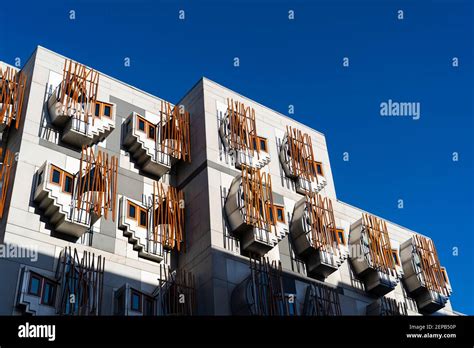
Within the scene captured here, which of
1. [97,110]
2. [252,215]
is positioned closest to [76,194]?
[97,110]

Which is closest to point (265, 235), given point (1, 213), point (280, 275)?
point (280, 275)

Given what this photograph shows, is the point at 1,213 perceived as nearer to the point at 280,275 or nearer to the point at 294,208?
the point at 280,275

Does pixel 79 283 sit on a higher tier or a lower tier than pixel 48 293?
higher

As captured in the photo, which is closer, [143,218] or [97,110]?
[143,218]

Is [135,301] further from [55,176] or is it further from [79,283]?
[55,176]

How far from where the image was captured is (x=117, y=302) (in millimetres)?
27578

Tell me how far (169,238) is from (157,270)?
67.9 inches

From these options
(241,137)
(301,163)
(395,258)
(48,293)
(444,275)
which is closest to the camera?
(48,293)

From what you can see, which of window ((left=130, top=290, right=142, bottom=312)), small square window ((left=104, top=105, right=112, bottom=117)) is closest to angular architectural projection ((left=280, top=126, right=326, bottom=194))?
small square window ((left=104, top=105, right=112, bottom=117))

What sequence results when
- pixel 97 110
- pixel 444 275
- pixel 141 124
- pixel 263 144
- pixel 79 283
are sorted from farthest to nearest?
1. pixel 444 275
2. pixel 263 144
3. pixel 141 124
4. pixel 97 110
5. pixel 79 283

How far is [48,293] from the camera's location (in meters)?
25.7

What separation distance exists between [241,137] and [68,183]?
10542 mm

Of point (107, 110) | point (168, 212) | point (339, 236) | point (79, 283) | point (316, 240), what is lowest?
point (79, 283)

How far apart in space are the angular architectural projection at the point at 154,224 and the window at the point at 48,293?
207 inches
